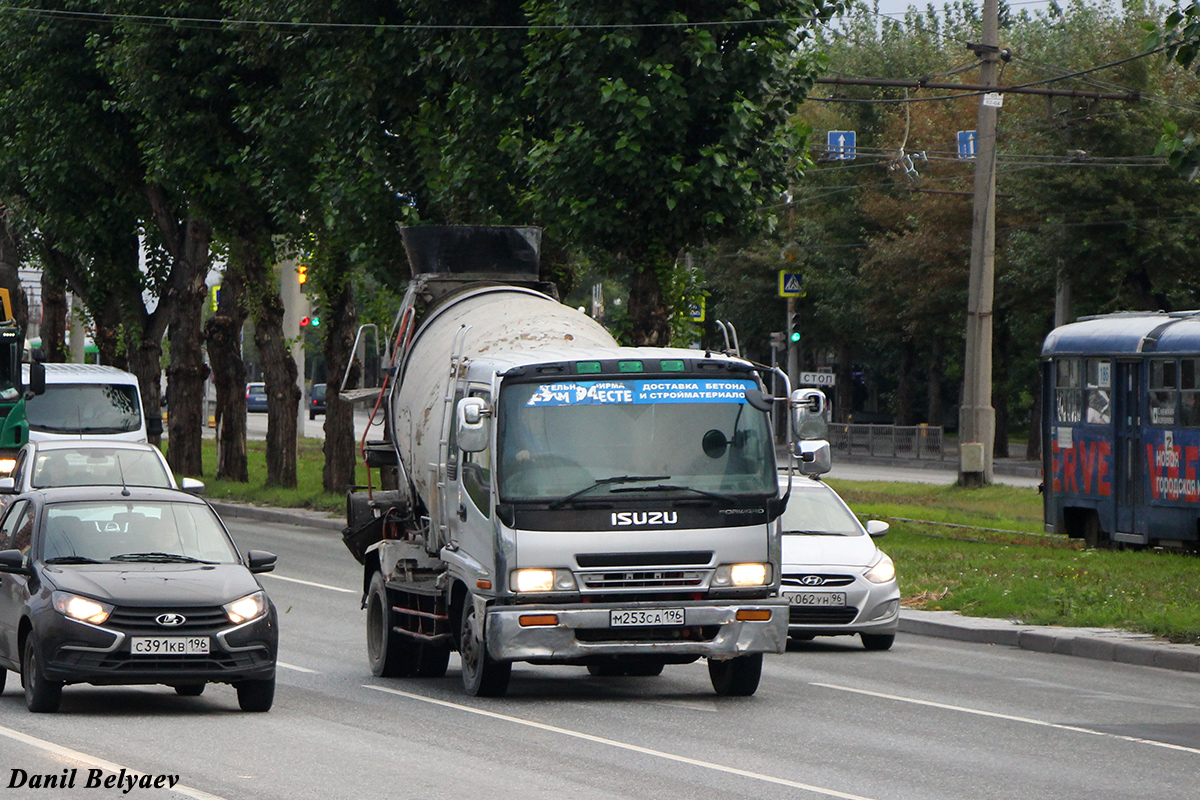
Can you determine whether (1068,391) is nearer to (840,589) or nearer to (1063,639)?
(1063,639)

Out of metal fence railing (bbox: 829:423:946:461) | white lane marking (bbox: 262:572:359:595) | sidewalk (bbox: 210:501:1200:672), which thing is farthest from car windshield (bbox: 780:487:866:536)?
metal fence railing (bbox: 829:423:946:461)

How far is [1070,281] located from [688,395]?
3633 cm

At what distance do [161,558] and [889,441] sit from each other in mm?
44415

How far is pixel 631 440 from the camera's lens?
1229 centimetres

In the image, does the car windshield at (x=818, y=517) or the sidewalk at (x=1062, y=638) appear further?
the car windshield at (x=818, y=517)

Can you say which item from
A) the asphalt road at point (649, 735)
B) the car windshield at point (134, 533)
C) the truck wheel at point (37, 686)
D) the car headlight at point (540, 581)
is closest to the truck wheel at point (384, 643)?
the asphalt road at point (649, 735)

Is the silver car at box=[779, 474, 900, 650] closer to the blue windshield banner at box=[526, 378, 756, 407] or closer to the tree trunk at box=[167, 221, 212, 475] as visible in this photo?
the blue windshield banner at box=[526, 378, 756, 407]

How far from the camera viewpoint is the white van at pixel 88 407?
3012 cm

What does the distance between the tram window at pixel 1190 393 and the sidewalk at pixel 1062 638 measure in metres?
6.64

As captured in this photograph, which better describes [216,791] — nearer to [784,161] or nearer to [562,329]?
[562,329]

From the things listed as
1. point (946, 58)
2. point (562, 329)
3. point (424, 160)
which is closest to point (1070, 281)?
point (946, 58)

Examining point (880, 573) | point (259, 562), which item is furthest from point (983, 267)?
point (259, 562)

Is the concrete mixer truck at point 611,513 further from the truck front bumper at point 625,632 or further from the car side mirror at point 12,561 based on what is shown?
the car side mirror at point 12,561

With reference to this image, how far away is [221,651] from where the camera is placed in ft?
37.0
